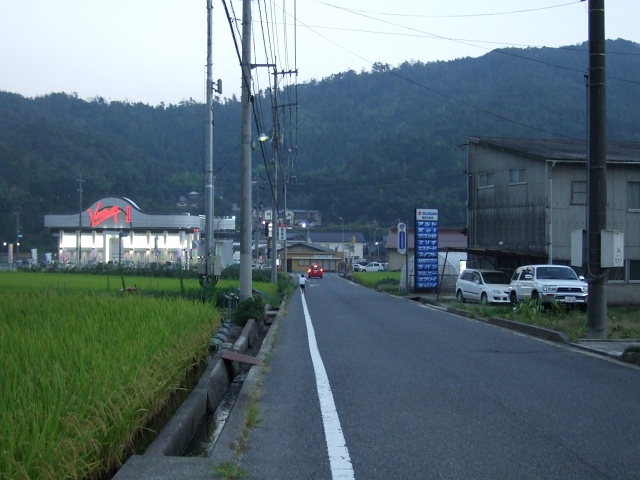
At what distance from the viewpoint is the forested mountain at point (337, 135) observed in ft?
203

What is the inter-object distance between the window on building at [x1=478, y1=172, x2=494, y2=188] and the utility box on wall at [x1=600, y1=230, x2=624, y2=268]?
20753 millimetres

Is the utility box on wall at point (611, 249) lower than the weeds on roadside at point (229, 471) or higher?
higher

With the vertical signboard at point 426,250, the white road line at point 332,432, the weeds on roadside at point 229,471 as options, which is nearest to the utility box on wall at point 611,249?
the white road line at point 332,432

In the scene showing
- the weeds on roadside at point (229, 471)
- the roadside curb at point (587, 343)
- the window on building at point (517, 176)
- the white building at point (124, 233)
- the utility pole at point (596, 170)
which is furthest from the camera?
the white building at point (124, 233)

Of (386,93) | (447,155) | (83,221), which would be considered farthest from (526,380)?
(386,93)

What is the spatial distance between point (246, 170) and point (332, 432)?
14118 millimetres

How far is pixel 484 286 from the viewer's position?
28953 millimetres

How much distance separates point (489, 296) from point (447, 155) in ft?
176

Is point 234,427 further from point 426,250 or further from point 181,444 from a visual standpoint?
point 426,250

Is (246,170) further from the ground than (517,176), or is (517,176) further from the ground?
(517,176)

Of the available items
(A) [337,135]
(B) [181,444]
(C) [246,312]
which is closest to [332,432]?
(B) [181,444]

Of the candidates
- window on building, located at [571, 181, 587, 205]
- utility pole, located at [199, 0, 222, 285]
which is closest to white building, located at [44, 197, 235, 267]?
utility pole, located at [199, 0, 222, 285]

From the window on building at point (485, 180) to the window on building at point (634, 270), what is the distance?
7441 millimetres

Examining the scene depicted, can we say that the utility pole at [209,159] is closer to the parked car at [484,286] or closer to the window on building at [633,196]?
the parked car at [484,286]
